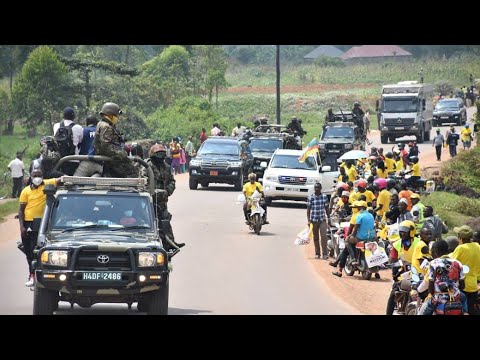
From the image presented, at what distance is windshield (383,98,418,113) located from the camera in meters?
59.9

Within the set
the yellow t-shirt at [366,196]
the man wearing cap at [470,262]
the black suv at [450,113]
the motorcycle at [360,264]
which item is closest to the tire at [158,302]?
the man wearing cap at [470,262]

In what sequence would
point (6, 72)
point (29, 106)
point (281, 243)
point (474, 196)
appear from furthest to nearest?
point (6, 72) → point (29, 106) → point (474, 196) → point (281, 243)

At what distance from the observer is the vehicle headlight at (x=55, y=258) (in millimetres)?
16219

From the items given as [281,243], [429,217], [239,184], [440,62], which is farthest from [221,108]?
[429,217]

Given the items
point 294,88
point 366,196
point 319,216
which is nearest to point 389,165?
point 366,196

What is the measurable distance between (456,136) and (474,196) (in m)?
10.8

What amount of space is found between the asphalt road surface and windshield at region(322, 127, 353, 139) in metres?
12.2

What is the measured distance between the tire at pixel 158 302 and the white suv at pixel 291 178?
20.7 metres

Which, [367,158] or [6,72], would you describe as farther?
[6,72]

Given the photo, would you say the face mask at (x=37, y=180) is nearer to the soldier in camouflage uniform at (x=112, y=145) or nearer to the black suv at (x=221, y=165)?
the soldier in camouflage uniform at (x=112, y=145)

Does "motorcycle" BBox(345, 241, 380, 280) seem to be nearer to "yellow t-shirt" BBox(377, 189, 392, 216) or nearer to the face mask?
"yellow t-shirt" BBox(377, 189, 392, 216)

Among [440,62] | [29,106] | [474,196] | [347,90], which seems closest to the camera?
[474,196]

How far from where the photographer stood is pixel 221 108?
284 feet
